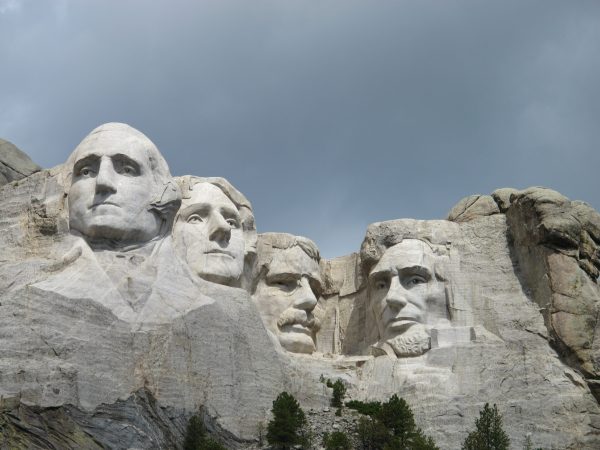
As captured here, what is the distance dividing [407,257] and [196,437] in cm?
622

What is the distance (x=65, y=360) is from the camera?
2247cm

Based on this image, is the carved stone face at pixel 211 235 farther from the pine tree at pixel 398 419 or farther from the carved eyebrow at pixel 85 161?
the pine tree at pixel 398 419

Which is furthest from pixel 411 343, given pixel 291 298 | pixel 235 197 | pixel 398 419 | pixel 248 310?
pixel 235 197

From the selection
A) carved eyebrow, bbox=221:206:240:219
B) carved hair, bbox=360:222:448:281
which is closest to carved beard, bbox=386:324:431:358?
carved hair, bbox=360:222:448:281

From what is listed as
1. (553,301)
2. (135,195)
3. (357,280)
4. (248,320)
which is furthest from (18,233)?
(553,301)

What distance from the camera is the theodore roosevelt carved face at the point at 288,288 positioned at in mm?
27391

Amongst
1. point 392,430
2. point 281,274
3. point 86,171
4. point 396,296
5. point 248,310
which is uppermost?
point 86,171

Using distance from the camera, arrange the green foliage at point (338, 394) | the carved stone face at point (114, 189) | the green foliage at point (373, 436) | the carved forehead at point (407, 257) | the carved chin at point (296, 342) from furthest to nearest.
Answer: the carved forehead at point (407, 257) < the carved chin at point (296, 342) < the green foliage at point (338, 394) < the carved stone face at point (114, 189) < the green foliage at point (373, 436)

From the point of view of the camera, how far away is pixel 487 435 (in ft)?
78.9

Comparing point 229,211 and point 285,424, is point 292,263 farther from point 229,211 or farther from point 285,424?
point 285,424

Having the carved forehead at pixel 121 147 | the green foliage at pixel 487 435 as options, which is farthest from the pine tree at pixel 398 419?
the carved forehead at pixel 121 147

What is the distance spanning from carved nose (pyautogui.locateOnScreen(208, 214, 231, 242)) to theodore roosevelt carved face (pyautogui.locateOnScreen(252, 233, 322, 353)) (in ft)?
5.06

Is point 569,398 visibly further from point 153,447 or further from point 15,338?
point 15,338

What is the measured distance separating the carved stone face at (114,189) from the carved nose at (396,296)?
14.5ft
